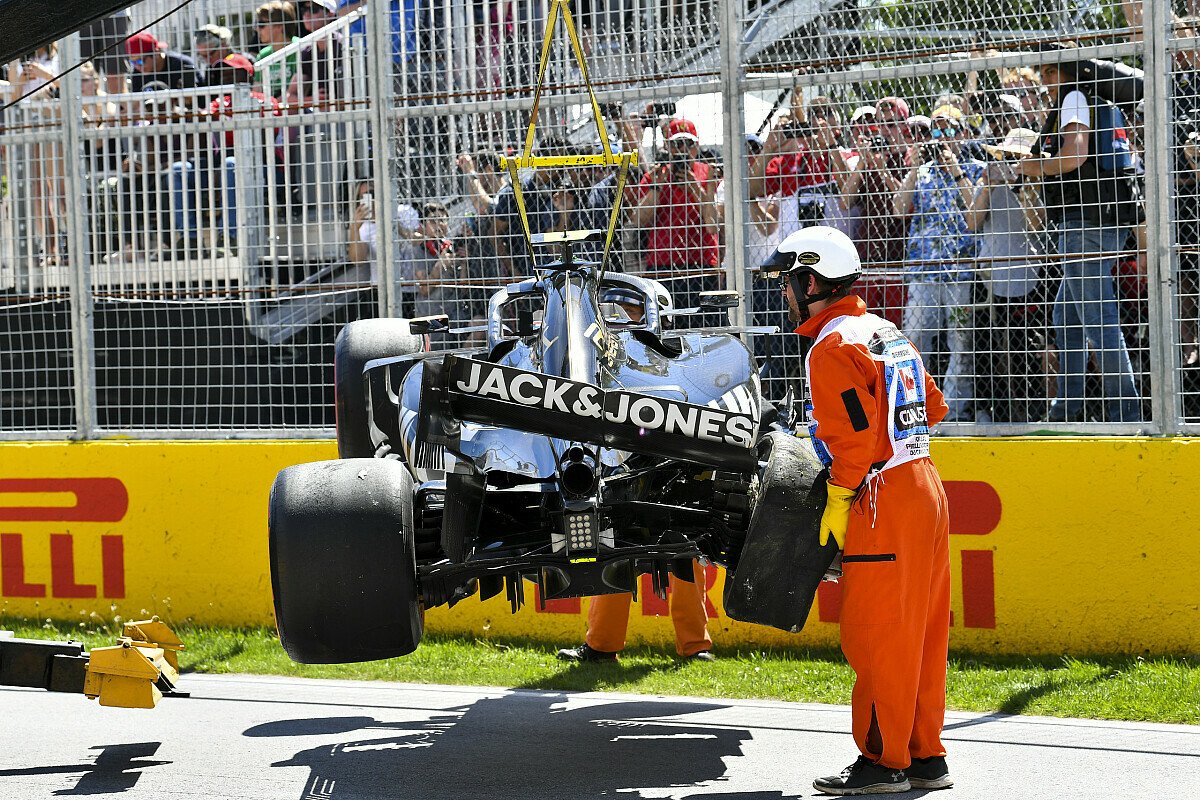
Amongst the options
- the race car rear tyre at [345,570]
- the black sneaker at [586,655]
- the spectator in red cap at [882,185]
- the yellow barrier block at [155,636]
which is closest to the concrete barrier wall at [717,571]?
the black sneaker at [586,655]

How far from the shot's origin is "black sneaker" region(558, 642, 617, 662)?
832cm

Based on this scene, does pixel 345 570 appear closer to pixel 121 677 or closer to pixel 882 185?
pixel 121 677

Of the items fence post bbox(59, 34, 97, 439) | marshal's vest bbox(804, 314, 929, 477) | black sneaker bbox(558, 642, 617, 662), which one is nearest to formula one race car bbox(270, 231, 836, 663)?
marshal's vest bbox(804, 314, 929, 477)

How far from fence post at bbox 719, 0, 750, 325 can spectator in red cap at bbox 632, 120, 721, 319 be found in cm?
15

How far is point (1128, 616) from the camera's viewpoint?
782 cm

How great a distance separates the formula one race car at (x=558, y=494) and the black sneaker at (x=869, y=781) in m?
0.63

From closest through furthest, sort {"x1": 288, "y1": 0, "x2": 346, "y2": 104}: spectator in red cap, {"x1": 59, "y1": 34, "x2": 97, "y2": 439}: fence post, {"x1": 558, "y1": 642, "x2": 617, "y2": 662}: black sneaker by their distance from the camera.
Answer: {"x1": 558, "y1": 642, "x2": 617, "y2": 662}: black sneaker < {"x1": 288, "y1": 0, "x2": 346, "y2": 104}: spectator in red cap < {"x1": 59, "y1": 34, "x2": 97, "y2": 439}: fence post

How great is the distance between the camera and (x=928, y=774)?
19.0 ft

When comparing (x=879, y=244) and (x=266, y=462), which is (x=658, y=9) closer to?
(x=879, y=244)

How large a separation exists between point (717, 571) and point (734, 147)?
251 centimetres

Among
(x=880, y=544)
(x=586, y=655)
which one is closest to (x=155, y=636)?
(x=586, y=655)

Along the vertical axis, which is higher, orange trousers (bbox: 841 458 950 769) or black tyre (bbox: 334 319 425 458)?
black tyre (bbox: 334 319 425 458)

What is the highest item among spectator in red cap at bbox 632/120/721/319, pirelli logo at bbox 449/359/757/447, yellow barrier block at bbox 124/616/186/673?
spectator in red cap at bbox 632/120/721/319

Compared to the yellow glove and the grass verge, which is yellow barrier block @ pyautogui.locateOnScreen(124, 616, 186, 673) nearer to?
the grass verge
